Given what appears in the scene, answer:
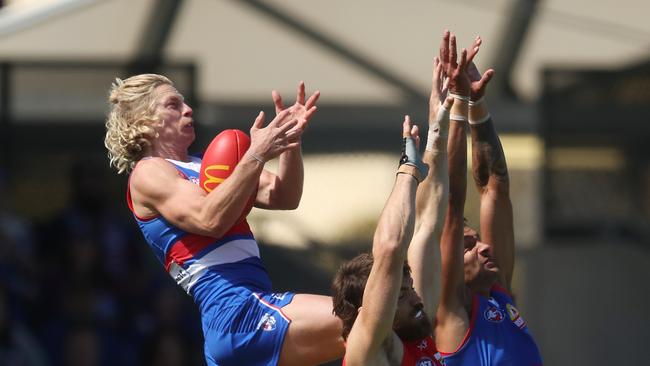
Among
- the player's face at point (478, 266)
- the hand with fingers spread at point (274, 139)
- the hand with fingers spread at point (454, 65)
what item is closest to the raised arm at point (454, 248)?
the hand with fingers spread at point (454, 65)

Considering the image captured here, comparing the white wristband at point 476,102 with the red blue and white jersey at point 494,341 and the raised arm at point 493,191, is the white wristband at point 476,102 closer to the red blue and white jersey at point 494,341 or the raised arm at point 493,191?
the raised arm at point 493,191

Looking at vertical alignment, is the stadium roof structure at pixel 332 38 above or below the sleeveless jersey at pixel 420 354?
above

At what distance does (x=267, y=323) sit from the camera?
12.8 feet

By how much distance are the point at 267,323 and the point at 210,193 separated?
0.44 metres

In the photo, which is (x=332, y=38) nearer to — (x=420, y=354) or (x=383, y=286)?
(x=420, y=354)

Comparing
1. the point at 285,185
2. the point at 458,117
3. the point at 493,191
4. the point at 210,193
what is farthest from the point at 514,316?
the point at 210,193

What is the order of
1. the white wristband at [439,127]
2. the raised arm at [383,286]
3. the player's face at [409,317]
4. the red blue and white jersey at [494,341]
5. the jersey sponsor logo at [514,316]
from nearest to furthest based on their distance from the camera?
the raised arm at [383,286] → the player's face at [409,317] → the white wristband at [439,127] → the red blue and white jersey at [494,341] → the jersey sponsor logo at [514,316]

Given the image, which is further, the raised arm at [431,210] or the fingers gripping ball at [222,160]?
the raised arm at [431,210]

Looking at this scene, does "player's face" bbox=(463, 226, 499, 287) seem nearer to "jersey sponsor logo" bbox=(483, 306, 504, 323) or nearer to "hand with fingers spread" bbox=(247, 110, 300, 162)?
"jersey sponsor logo" bbox=(483, 306, 504, 323)

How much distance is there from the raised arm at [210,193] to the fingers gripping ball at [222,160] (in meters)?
0.06

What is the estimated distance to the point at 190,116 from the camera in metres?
4.16

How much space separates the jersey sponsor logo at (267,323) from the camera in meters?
3.89

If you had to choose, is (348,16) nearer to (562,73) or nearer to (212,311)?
(562,73)

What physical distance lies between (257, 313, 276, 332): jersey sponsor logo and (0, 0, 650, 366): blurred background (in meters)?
4.95
